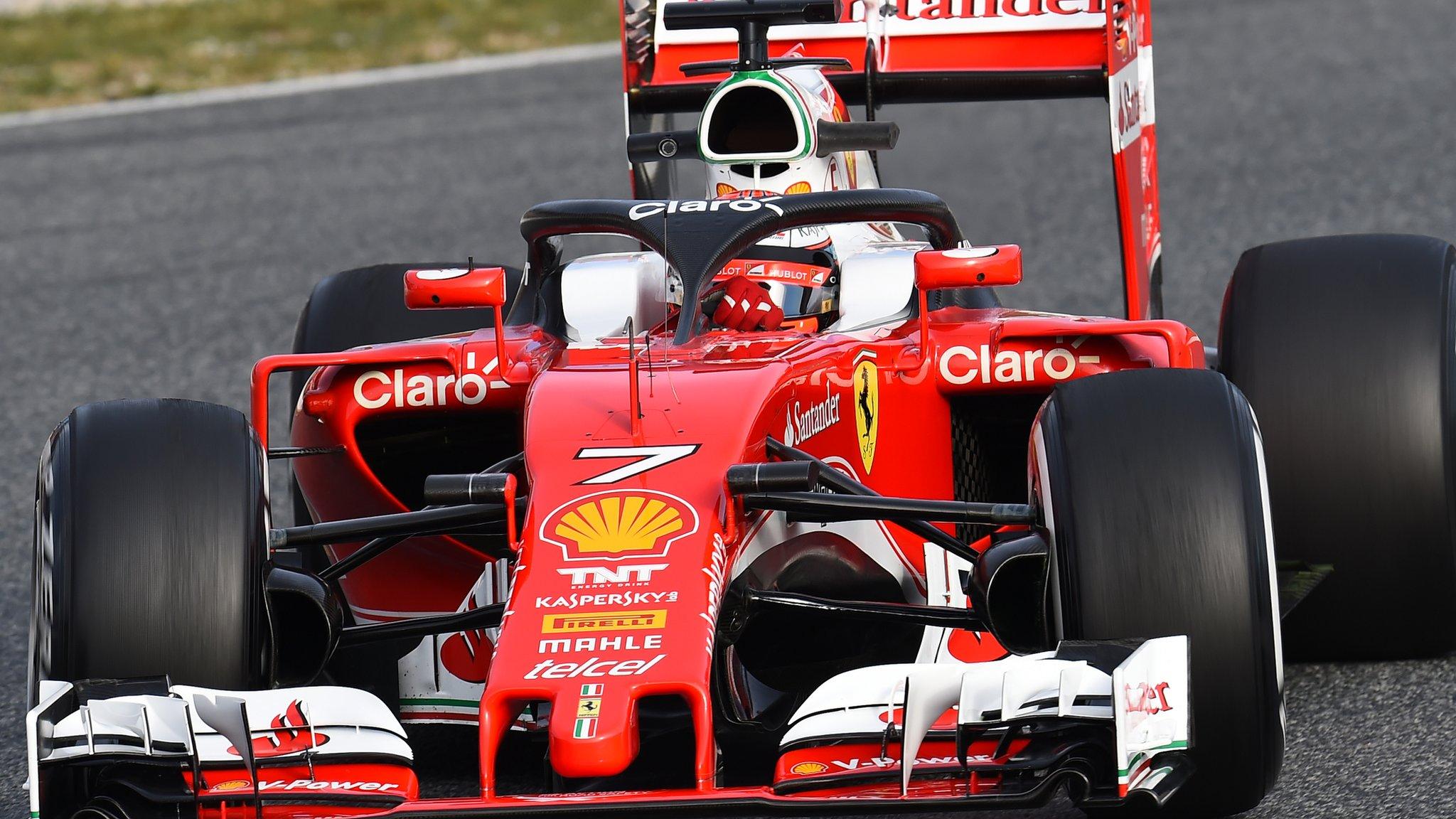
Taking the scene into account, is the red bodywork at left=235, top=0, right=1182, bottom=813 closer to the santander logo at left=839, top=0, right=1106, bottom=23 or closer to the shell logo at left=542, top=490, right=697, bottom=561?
the shell logo at left=542, top=490, right=697, bottom=561

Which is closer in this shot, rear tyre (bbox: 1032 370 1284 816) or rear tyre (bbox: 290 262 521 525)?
rear tyre (bbox: 1032 370 1284 816)

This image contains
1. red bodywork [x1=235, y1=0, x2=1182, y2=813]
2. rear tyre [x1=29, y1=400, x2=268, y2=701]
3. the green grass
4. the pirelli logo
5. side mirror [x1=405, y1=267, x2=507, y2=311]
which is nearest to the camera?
red bodywork [x1=235, y1=0, x2=1182, y2=813]

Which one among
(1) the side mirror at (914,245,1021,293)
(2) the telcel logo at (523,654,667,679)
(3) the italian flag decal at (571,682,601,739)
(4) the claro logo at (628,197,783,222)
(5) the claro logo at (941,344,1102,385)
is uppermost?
(4) the claro logo at (628,197,783,222)

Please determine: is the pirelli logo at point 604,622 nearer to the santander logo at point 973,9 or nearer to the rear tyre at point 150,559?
the rear tyre at point 150,559

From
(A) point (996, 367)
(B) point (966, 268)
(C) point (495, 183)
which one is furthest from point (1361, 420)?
(C) point (495, 183)

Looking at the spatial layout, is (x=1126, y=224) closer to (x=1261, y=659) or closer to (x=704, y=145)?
(x=704, y=145)

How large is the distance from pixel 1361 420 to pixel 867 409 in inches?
49.6

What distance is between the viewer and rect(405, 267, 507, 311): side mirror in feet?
16.4

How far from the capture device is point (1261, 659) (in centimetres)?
404

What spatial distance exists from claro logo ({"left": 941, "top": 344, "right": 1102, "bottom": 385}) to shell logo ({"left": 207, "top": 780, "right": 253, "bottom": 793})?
1808 mm

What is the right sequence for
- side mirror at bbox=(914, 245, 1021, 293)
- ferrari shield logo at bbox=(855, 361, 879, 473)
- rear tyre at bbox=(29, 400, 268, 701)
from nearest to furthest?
rear tyre at bbox=(29, 400, 268, 701) < side mirror at bbox=(914, 245, 1021, 293) < ferrari shield logo at bbox=(855, 361, 879, 473)

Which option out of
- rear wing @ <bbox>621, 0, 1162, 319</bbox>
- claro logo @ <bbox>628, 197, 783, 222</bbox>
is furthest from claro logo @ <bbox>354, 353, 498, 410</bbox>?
rear wing @ <bbox>621, 0, 1162, 319</bbox>

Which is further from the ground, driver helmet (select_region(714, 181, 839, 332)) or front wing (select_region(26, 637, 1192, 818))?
driver helmet (select_region(714, 181, 839, 332))

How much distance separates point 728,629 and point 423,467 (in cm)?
136
